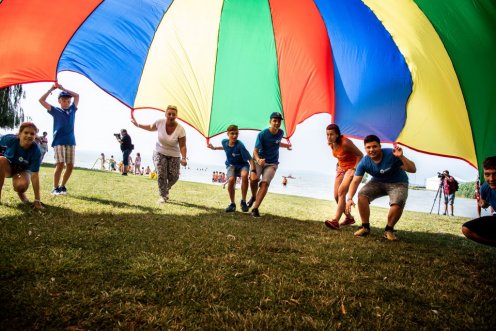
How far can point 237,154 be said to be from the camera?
238 inches

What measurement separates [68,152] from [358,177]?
4966 millimetres

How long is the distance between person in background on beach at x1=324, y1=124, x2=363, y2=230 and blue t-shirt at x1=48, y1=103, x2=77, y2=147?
14.8ft

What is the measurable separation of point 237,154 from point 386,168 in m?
2.79

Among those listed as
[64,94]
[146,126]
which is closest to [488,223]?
[146,126]

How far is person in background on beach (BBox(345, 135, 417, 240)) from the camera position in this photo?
13.6 feet

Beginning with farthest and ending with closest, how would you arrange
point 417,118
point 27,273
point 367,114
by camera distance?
point 367,114
point 417,118
point 27,273

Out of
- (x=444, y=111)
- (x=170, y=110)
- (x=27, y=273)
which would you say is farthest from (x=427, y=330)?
(x=170, y=110)

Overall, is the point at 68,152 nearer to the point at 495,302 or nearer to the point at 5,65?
the point at 5,65

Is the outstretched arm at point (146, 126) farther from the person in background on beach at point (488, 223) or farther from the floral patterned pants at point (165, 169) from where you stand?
the person in background on beach at point (488, 223)

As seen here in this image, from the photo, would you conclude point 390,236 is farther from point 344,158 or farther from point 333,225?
point 344,158

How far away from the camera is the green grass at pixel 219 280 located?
1576mm

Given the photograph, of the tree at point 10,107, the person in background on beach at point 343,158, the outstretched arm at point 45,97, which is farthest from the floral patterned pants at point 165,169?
the tree at point 10,107

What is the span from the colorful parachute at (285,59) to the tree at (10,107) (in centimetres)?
1670

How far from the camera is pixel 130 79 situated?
613cm
